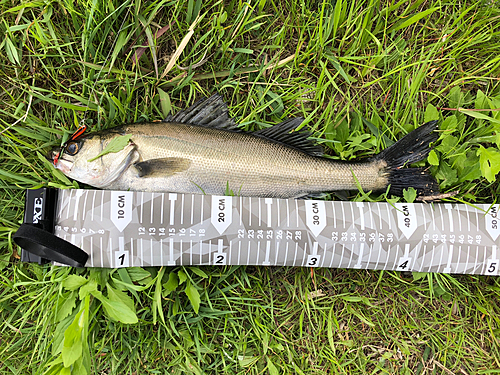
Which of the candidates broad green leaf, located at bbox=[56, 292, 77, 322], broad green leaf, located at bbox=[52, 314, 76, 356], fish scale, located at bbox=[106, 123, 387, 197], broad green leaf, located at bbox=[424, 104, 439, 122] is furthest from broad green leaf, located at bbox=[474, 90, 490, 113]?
broad green leaf, located at bbox=[52, 314, 76, 356]

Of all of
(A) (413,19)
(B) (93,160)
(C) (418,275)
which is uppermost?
(A) (413,19)

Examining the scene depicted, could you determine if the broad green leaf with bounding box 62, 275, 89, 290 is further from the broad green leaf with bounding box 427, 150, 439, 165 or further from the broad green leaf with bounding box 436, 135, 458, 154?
the broad green leaf with bounding box 436, 135, 458, 154

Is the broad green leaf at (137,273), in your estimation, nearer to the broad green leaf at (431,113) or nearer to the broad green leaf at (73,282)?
the broad green leaf at (73,282)

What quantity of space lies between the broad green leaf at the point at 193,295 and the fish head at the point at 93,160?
3.90ft

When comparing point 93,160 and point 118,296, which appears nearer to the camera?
point 118,296

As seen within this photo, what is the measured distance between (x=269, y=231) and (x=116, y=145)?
1.55m

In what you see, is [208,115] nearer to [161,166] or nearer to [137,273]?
[161,166]

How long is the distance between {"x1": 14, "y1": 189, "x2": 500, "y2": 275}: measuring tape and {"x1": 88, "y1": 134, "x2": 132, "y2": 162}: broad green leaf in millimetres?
362

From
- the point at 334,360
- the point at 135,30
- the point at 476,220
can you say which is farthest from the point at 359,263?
the point at 135,30

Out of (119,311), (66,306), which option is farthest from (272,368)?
(66,306)

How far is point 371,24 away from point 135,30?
7.94 feet

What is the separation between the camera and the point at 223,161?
2.76 m

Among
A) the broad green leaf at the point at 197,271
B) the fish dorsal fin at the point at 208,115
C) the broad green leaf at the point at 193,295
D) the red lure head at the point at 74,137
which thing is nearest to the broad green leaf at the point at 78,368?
the broad green leaf at the point at 193,295

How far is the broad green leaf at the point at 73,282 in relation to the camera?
2.39 metres
